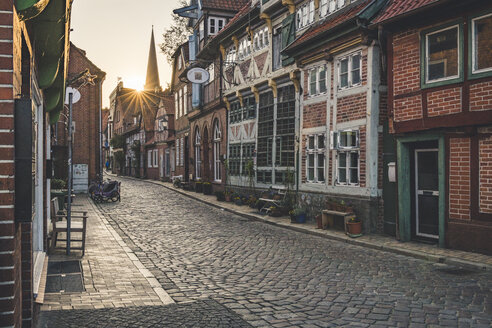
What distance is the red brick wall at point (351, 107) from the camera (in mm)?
12727

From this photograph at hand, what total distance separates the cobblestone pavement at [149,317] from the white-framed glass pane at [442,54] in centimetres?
718

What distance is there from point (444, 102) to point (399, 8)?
2507 mm

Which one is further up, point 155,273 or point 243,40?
point 243,40

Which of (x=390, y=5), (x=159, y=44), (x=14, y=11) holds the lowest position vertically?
(x=14, y=11)

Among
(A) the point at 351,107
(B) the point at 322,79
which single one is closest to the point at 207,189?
(B) the point at 322,79

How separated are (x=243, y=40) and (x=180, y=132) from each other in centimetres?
1487

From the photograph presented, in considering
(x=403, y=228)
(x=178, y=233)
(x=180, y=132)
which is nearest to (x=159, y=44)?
(x=180, y=132)

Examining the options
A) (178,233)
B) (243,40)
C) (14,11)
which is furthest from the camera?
(243,40)

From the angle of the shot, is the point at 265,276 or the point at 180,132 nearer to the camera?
the point at 265,276

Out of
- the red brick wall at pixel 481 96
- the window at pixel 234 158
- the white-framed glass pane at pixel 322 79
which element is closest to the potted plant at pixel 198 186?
the window at pixel 234 158

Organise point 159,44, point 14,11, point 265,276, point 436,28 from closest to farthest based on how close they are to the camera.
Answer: point 14,11 → point 265,276 → point 436,28 → point 159,44

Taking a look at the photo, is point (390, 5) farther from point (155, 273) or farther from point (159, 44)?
point (159, 44)

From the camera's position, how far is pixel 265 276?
7.70 meters

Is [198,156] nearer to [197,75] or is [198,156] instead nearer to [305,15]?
[197,75]
